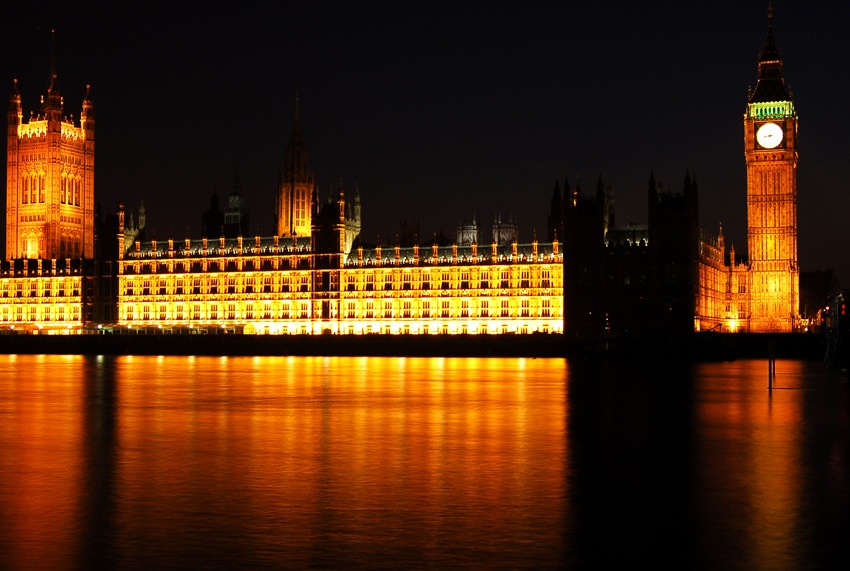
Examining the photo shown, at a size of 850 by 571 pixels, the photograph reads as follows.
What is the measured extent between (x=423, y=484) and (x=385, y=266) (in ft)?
328

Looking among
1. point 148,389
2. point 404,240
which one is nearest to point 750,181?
point 404,240

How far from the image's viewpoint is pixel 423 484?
1856cm

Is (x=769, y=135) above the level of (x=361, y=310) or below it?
above

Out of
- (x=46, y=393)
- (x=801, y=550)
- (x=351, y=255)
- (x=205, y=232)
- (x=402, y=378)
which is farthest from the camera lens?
(x=205, y=232)

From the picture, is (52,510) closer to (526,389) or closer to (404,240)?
(526,389)

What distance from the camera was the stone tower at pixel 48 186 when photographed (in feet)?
444

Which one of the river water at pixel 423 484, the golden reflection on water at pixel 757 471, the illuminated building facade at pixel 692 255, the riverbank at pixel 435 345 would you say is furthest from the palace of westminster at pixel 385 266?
the river water at pixel 423 484

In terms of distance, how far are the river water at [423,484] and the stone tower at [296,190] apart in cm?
8990

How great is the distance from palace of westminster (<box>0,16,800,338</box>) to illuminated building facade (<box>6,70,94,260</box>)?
19 cm

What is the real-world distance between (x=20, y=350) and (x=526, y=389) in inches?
3203

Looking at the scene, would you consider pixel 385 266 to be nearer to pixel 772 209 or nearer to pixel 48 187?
pixel 772 209

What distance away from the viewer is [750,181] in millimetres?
114750

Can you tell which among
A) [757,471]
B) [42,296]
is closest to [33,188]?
[42,296]

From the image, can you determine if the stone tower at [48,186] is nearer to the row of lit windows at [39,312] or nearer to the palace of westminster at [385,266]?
the palace of westminster at [385,266]
